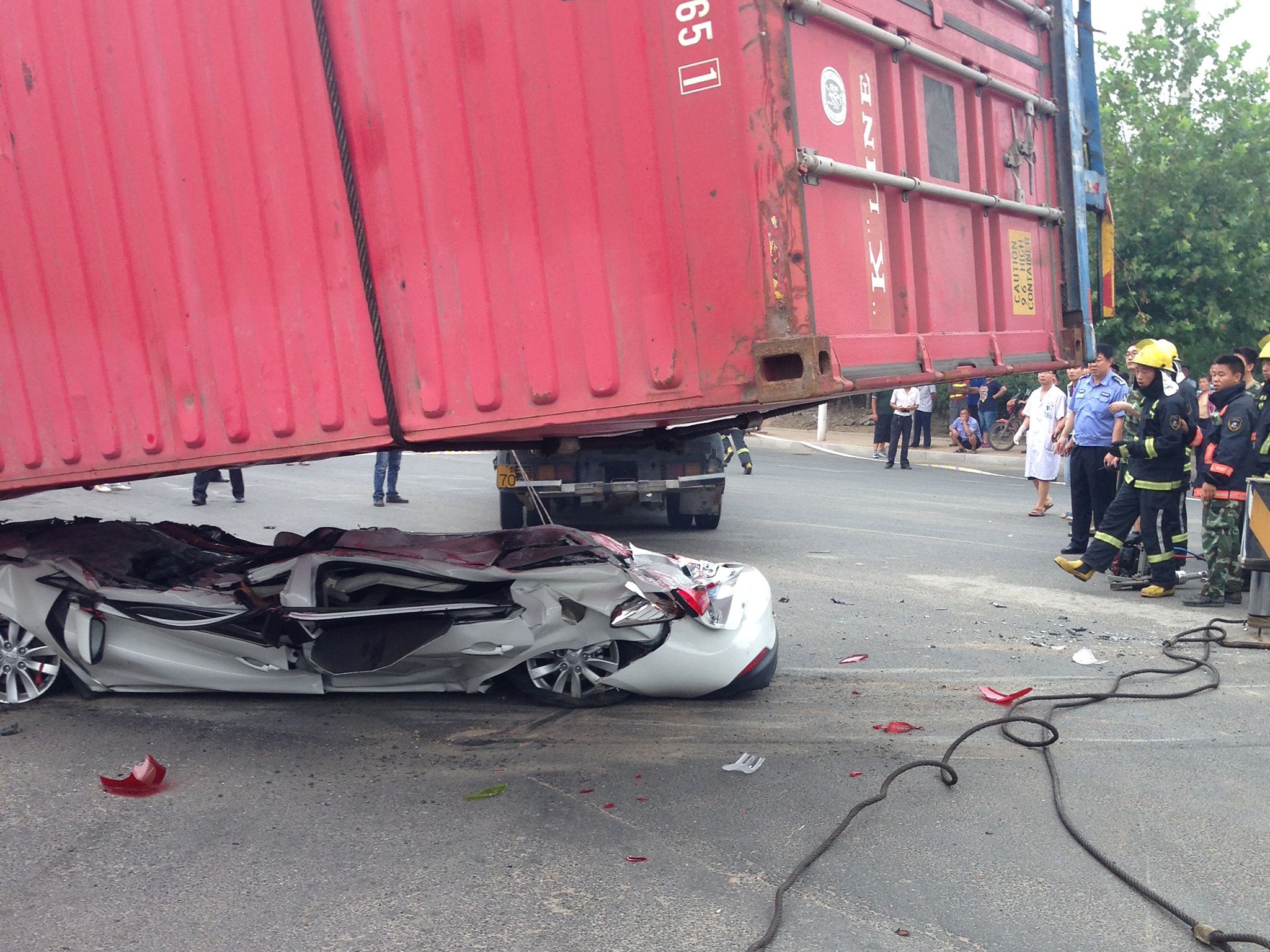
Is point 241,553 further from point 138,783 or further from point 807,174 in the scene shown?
point 807,174

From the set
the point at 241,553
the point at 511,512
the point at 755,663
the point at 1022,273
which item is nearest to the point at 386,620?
the point at 241,553

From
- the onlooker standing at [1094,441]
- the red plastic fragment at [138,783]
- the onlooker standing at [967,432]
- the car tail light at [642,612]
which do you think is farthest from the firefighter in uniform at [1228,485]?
the onlooker standing at [967,432]

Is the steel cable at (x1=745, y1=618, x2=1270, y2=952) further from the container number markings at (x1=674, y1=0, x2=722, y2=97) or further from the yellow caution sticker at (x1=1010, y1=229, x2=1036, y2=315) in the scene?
the container number markings at (x1=674, y1=0, x2=722, y2=97)

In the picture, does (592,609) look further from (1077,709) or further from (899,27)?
(899,27)

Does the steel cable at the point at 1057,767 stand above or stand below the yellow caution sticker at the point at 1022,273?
below

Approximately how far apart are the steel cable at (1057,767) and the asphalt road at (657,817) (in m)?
0.05

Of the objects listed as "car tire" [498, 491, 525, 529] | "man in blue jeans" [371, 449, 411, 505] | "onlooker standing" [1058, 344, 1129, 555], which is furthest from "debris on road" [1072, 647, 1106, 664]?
"man in blue jeans" [371, 449, 411, 505]

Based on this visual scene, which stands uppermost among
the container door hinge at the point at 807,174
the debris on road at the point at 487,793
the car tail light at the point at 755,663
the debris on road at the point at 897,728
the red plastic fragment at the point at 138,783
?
the container door hinge at the point at 807,174

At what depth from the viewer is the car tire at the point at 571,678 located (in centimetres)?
545

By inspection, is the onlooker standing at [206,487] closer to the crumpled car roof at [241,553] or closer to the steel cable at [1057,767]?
the crumpled car roof at [241,553]

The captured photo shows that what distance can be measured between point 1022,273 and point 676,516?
6272 millimetres

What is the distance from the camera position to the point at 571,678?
5.51 meters

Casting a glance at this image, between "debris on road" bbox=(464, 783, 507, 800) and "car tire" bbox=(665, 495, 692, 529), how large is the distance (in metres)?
6.68

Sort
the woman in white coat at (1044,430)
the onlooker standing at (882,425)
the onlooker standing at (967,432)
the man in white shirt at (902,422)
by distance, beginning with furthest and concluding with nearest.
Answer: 1. the onlooker standing at (967,432)
2. the onlooker standing at (882,425)
3. the man in white shirt at (902,422)
4. the woman in white coat at (1044,430)
